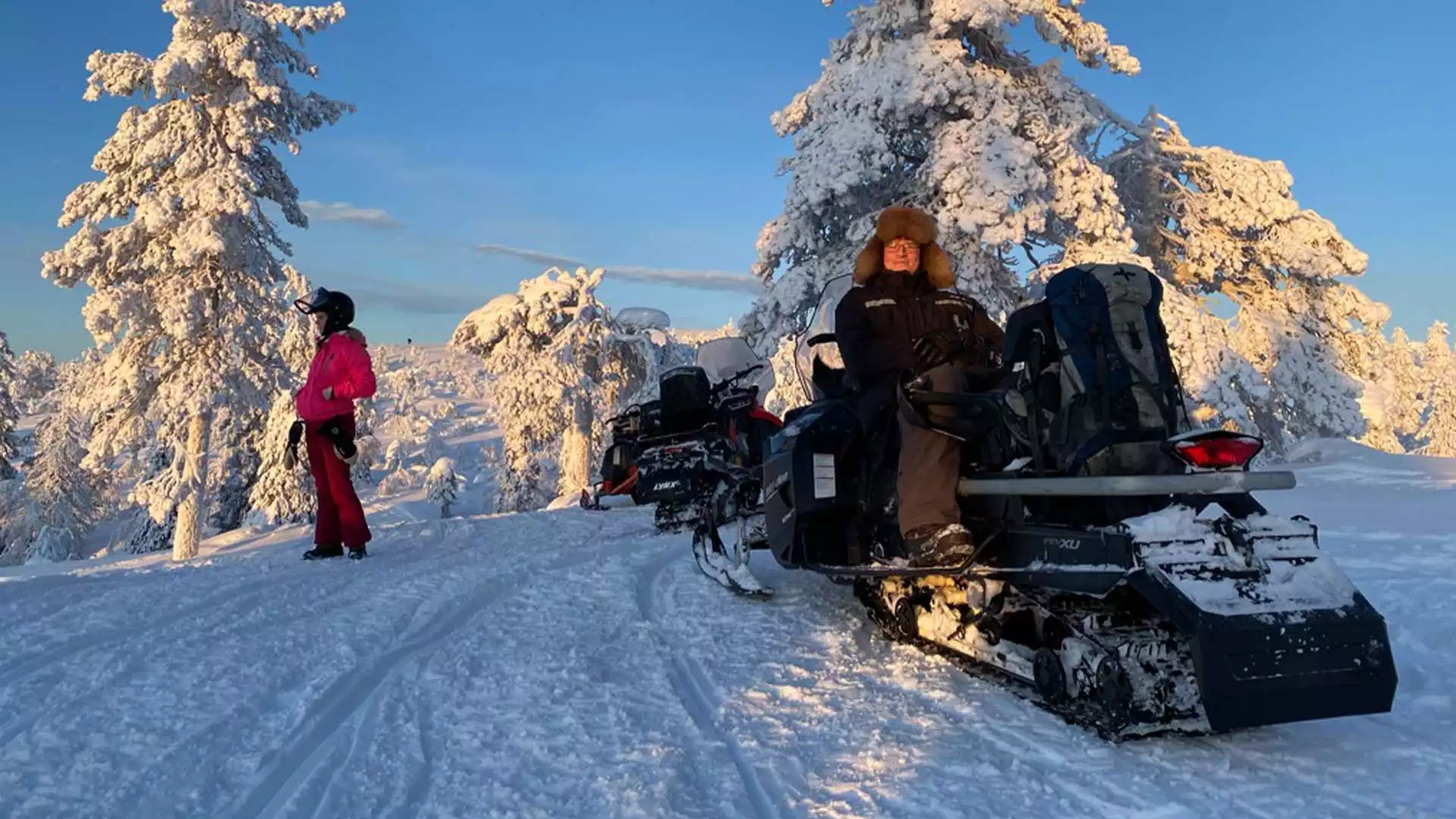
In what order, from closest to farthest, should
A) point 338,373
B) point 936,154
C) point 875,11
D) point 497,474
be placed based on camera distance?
point 338,373 → point 936,154 → point 875,11 → point 497,474

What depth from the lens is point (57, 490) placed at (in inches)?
1102

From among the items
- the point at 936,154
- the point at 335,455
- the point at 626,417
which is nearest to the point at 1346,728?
the point at 335,455

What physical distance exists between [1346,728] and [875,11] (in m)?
16.7

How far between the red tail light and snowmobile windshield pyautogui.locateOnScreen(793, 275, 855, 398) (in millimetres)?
2087

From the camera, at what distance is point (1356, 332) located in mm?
17125

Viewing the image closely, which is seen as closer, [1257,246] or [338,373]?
[338,373]

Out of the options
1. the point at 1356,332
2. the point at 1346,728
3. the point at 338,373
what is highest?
the point at 1356,332

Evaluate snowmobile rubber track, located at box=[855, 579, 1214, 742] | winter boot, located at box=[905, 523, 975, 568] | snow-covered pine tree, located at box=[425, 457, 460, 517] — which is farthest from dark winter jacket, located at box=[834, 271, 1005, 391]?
snow-covered pine tree, located at box=[425, 457, 460, 517]

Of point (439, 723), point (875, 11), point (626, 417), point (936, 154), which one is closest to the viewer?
point (439, 723)

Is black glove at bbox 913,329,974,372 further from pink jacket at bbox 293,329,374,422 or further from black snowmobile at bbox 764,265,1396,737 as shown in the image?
pink jacket at bbox 293,329,374,422

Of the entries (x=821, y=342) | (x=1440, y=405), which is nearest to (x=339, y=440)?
(x=821, y=342)

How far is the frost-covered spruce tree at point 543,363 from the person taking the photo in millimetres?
26281

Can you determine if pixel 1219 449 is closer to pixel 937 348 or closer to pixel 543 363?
pixel 937 348

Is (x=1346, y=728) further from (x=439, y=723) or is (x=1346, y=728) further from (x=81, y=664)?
(x=81, y=664)
